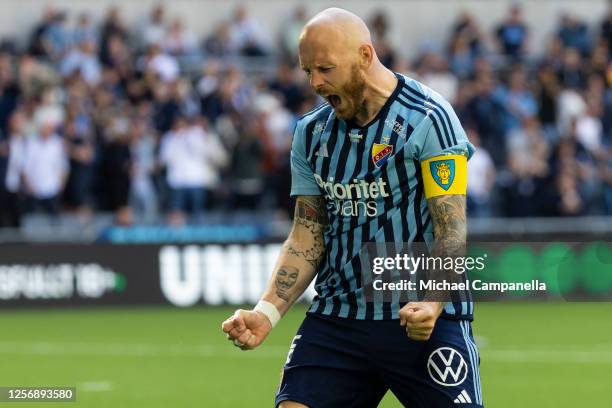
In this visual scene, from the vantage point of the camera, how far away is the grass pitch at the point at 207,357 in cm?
1163

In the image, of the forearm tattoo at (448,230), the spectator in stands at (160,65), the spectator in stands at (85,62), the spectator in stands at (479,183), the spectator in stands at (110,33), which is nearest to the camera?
the forearm tattoo at (448,230)

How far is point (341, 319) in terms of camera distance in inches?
232

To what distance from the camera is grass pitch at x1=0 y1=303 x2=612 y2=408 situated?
11633 mm

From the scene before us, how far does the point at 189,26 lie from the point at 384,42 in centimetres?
374

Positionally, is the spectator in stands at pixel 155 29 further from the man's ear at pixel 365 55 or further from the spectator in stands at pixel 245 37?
the man's ear at pixel 365 55

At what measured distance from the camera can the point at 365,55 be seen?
221 inches

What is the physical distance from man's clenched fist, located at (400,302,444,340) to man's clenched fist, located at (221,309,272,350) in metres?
0.80

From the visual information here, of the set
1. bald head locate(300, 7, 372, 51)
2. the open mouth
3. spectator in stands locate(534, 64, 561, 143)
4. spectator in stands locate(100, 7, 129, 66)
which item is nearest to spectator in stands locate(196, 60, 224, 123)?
spectator in stands locate(100, 7, 129, 66)

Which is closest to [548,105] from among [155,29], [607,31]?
[607,31]

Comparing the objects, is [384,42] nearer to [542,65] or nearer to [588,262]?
[542,65]

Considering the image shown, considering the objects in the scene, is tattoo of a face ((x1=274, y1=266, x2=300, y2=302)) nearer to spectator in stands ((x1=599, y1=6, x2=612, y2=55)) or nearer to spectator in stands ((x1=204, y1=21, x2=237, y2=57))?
spectator in stands ((x1=204, y1=21, x2=237, y2=57))

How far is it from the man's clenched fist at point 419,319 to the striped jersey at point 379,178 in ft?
1.40

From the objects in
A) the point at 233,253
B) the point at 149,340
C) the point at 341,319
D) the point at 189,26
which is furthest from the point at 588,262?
the point at 341,319

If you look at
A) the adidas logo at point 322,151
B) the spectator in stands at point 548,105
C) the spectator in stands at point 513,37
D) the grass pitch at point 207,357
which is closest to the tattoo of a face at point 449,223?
the adidas logo at point 322,151
